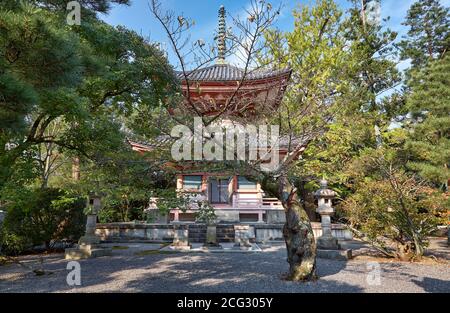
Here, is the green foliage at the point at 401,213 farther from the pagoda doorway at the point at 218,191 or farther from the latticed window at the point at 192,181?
the latticed window at the point at 192,181

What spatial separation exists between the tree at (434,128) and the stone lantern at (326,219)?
339 centimetres

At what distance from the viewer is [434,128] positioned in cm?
1122

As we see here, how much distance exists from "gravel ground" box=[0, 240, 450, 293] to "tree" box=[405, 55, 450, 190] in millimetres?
4075

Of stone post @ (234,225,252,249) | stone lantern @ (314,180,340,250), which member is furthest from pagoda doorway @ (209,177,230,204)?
stone lantern @ (314,180,340,250)

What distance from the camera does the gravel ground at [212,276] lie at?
5.20 m

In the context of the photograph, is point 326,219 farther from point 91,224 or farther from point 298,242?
point 91,224

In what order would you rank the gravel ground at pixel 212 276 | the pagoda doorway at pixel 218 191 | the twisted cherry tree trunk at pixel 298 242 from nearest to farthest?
the gravel ground at pixel 212 276 < the twisted cherry tree trunk at pixel 298 242 < the pagoda doorway at pixel 218 191

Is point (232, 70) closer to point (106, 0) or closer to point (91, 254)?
point (106, 0)

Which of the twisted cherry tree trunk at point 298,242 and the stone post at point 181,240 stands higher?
the twisted cherry tree trunk at point 298,242

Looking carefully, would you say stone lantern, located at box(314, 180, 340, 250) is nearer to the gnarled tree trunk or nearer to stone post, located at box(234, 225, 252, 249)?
stone post, located at box(234, 225, 252, 249)

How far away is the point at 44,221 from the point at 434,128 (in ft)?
45.0

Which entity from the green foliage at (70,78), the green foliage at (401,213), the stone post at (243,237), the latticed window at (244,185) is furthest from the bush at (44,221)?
the latticed window at (244,185)

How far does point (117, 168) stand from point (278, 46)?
3507 millimetres

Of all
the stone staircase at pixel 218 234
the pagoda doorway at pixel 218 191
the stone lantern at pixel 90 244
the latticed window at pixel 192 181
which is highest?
the latticed window at pixel 192 181
